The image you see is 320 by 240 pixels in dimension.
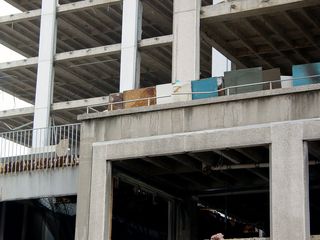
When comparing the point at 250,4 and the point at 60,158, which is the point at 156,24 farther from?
the point at 60,158

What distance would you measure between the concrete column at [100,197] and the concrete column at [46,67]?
71.9ft

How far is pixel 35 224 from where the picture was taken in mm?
35500

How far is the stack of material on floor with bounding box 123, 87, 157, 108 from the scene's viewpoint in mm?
27719

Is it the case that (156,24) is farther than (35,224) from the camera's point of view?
Yes

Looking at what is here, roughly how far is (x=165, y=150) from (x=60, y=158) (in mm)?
6458

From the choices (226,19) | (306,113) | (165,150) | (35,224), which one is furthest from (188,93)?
(35,224)

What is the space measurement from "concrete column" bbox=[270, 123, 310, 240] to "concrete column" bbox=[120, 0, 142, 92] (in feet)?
69.0

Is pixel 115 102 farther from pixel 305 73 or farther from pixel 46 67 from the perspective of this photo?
pixel 46 67

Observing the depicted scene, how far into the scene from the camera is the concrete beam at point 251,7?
109 feet

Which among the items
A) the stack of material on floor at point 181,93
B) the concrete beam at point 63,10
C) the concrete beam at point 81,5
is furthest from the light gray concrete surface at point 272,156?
the concrete beam at point 63,10

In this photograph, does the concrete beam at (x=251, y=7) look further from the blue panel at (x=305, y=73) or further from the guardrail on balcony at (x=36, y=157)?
A: the blue panel at (x=305, y=73)

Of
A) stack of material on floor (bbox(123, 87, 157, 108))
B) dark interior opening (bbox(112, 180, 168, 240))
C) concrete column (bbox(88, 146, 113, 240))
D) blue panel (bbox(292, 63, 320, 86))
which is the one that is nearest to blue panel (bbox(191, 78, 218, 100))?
stack of material on floor (bbox(123, 87, 157, 108))

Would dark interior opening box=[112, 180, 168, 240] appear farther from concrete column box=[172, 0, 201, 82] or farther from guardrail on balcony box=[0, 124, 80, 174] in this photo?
concrete column box=[172, 0, 201, 82]

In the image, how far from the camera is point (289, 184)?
75.3 ft
